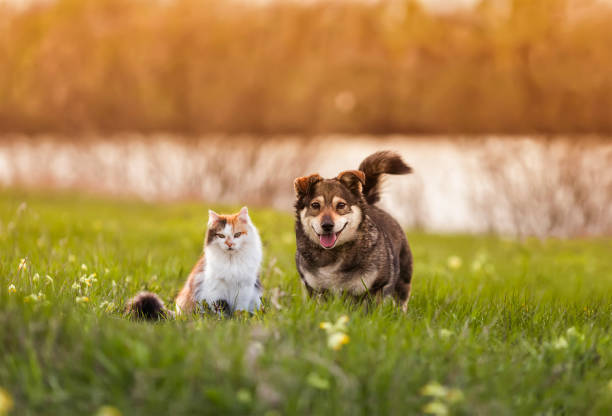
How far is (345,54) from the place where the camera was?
40.7ft

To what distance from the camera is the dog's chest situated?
3.85m

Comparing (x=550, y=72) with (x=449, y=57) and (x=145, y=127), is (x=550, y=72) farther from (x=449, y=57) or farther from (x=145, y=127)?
(x=145, y=127)

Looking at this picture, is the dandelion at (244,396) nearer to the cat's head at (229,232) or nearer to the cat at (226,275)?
the cat at (226,275)

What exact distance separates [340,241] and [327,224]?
29 cm

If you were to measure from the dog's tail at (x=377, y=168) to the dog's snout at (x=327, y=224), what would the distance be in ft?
2.63

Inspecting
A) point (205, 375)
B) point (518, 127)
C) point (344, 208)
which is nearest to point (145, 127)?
point (518, 127)

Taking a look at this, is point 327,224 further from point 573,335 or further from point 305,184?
point 573,335

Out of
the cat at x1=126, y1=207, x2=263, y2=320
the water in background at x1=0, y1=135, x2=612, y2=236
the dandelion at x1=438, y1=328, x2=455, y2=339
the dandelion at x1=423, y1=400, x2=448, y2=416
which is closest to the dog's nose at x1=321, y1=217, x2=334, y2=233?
the cat at x1=126, y1=207, x2=263, y2=320

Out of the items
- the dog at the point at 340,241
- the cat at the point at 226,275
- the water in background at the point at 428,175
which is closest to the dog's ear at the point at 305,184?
the dog at the point at 340,241

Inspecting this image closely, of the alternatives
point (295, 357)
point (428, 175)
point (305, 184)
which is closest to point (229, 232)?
point (305, 184)

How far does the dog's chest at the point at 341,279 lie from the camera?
3.85m

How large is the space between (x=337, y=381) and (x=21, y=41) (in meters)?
15.3

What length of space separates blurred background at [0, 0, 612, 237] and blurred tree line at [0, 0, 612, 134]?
0.03m

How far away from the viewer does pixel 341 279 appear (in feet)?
12.7
